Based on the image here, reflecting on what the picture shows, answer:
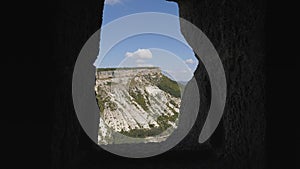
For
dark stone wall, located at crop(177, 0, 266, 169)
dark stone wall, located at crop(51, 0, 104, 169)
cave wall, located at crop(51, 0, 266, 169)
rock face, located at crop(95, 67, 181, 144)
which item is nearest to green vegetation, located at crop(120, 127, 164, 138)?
rock face, located at crop(95, 67, 181, 144)

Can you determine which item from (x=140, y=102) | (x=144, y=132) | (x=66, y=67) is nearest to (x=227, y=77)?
(x=66, y=67)

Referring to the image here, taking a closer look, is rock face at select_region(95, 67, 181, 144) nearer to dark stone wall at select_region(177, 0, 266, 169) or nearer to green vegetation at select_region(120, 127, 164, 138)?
green vegetation at select_region(120, 127, 164, 138)

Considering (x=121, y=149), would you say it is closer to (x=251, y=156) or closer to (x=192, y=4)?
(x=251, y=156)

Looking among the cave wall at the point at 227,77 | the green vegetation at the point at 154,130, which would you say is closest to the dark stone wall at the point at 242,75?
the cave wall at the point at 227,77

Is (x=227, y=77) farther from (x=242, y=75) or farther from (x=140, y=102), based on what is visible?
(x=140, y=102)

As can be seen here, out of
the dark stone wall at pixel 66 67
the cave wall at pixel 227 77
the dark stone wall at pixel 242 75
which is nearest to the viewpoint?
the dark stone wall at pixel 66 67

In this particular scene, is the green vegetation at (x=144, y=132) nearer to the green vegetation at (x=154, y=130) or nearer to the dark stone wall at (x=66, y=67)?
the green vegetation at (x=154, y=130)
